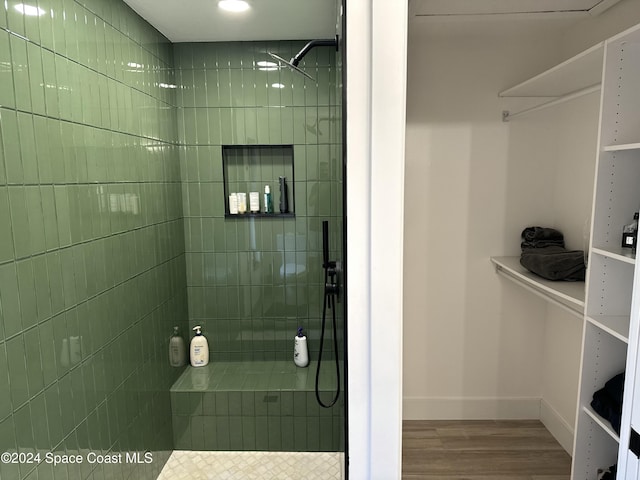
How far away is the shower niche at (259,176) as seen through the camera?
8.24 ft

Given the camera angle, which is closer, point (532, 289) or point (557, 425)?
point (532, 289)

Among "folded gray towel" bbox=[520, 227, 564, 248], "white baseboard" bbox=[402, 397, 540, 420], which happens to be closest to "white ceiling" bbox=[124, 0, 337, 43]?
"folded gray towel" bbox=[520, 227, 564, 248]

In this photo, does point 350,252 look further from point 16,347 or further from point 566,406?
point 566,406

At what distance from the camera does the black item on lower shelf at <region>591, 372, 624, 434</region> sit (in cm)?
158

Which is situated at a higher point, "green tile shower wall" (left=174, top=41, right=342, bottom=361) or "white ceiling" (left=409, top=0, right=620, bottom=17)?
"white ceiling" (left=409, top=0, right=620, bottom=17)

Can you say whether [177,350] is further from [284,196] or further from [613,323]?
[613,323]

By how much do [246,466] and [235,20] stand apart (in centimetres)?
240

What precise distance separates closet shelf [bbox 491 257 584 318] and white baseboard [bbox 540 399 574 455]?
0.77 metres

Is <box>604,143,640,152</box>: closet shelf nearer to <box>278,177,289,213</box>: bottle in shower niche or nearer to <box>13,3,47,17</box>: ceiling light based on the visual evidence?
<box>278,177,289,213</box>: bottle in shower niche

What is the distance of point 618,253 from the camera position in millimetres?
1503

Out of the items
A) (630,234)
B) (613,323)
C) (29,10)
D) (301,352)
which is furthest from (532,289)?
(29,10)

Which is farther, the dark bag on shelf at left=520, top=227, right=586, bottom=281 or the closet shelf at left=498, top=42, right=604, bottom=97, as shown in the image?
the dark bag on shelf at left=520, top=227, right=586, bottom=281

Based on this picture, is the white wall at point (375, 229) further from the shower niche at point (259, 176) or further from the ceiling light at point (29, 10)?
the shower niche at point (259, 176)

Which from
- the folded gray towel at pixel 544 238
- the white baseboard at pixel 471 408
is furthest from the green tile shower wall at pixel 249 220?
the folded gray towel at pixel 544 238
